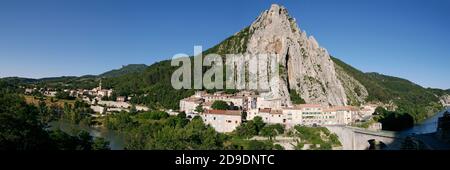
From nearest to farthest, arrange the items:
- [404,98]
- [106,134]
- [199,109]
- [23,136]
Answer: [23,136]
[106,134]
[199,109]
[404,98]

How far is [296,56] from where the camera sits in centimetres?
4019

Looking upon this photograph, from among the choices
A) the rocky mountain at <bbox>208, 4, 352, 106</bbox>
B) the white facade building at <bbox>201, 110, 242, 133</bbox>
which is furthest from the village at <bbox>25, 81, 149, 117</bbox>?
the rocky mountain at <bbox>208, 4, 352, 106</bbox>

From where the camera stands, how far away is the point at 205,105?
30.4m

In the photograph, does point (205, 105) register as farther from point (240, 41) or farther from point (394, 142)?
point (240, 41)

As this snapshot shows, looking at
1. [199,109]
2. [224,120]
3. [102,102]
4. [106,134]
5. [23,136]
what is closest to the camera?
[23,136]

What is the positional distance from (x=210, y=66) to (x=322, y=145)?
82.3ft

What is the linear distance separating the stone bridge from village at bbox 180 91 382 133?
10.8 ft

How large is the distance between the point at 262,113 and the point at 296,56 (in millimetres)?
15360

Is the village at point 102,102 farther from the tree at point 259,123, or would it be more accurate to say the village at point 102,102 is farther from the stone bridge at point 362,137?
the stone bridge at point 362,137

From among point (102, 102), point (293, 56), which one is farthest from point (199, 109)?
point (102, 102)

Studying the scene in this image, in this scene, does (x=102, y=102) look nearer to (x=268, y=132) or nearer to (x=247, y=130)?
(x=247, y=130)

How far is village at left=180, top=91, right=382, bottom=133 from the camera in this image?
24641 millimetres

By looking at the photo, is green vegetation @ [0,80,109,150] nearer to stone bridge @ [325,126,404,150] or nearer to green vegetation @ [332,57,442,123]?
stone bridge @ [325,126,404,150]
